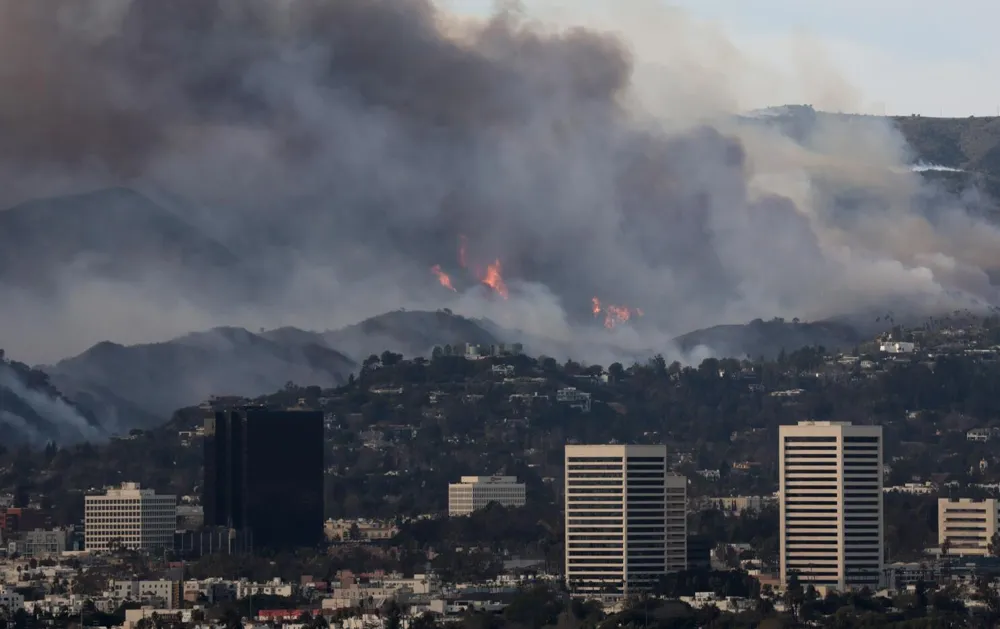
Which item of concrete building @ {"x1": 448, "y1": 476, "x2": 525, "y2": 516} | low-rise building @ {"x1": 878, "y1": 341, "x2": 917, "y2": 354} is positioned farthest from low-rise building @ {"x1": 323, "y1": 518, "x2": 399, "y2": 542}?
low-rise building @ {"x1": 878, "y1": 341, "x2": 917, "y2": 354}

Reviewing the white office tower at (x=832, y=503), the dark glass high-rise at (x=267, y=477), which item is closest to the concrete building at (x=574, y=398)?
the dark glass high-rise at (x=267, y=477)

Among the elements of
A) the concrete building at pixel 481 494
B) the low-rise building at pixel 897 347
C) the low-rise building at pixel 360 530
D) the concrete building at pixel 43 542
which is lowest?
the concrete building at pixel 43 542

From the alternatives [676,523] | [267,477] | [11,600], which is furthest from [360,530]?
[11,600]

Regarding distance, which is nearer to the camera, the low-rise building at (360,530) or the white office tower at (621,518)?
the white office tower at (621,518)

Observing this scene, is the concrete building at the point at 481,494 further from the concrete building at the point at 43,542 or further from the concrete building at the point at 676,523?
the concrete building at the point at 676,523

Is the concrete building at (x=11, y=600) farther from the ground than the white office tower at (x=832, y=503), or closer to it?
closer to it

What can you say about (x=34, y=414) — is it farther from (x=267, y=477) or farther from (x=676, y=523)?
(x=676, y=523)

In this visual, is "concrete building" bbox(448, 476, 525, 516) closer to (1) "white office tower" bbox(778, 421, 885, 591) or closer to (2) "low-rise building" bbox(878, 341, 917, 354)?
(1) "white office tower" bbox(778, 421, 885, 591)
